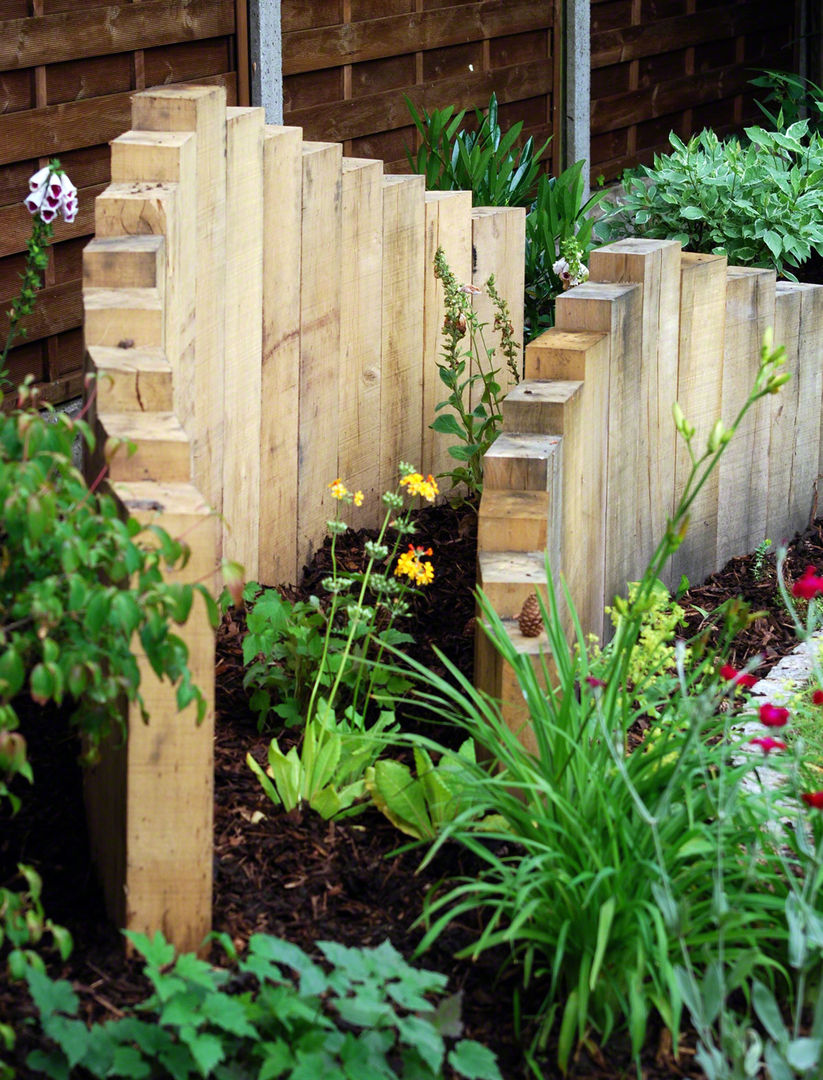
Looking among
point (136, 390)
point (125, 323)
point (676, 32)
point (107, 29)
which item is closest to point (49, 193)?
point (125, 323)

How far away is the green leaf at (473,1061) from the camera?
1988 millimetres

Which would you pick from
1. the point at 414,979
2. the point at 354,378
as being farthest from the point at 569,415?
the point at 414,979

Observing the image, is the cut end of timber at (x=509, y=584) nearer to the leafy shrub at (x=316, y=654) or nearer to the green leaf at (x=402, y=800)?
the leafy shrub at (x=316, y=654)

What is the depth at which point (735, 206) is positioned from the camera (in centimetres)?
494

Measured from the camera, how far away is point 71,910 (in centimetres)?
244

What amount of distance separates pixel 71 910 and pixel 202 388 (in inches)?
49.6

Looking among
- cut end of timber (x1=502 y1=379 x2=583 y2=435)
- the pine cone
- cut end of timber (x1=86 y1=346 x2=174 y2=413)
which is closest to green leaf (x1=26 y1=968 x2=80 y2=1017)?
cut end of timber (x1=86 y1=346 x2=174 y2=413)

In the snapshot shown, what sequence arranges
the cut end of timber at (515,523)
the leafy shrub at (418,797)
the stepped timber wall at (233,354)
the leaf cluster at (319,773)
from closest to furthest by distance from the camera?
1. the stepped timber wall at (233,354)
2. the leafy shrub at (418,797)
3. the leaf cluster at (319,773)
4. the cut end of timber at (515,523)

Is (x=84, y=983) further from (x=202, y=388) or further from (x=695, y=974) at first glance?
(x=202, y=388)

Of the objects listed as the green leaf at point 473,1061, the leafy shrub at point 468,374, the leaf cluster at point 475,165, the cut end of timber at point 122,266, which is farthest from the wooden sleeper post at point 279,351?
the green leaf at point 473,1061

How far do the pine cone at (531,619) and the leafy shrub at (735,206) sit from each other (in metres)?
2.65

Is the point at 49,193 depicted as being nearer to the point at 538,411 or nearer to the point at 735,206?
the point at 538,411

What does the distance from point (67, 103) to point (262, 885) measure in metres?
3.12

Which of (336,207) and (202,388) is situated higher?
(336,207)
